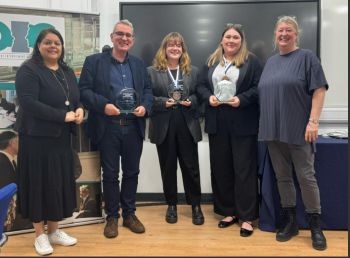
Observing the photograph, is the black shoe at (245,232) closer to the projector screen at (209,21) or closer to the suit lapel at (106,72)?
the suit lapel at (106,72)

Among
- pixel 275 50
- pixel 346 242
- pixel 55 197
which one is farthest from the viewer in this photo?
pixel 275 50

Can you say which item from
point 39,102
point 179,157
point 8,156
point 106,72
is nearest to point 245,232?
point 179,157

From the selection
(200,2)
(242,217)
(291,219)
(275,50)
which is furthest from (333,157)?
(200,2)

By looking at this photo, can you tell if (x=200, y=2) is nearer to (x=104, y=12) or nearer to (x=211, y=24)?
(x=211, y=24)

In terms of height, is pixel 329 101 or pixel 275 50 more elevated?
pixel 275 50

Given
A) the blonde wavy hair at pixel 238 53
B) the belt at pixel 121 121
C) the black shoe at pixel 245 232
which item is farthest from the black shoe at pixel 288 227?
the belt at pixel 121 121

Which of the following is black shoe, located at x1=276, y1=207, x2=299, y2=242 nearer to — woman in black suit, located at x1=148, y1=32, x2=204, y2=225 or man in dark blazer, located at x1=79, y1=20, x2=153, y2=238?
woman in black suit, located at x1=148, y1=32, x2=204, y2=225

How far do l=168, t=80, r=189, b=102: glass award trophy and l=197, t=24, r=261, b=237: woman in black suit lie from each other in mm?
129

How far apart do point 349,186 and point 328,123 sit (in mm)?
1029

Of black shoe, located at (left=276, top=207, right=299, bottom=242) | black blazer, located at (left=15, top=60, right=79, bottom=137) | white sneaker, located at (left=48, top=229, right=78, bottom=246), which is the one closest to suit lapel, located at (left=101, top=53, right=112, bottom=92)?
black blazer, located at (left=15, top=60, right=79, bottom=137)

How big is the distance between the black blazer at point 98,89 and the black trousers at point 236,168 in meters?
0.59

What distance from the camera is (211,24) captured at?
11.5 feet

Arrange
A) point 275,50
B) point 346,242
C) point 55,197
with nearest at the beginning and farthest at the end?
point 55,197 → point 346,242 → point 275,50

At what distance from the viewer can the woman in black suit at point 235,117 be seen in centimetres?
272
